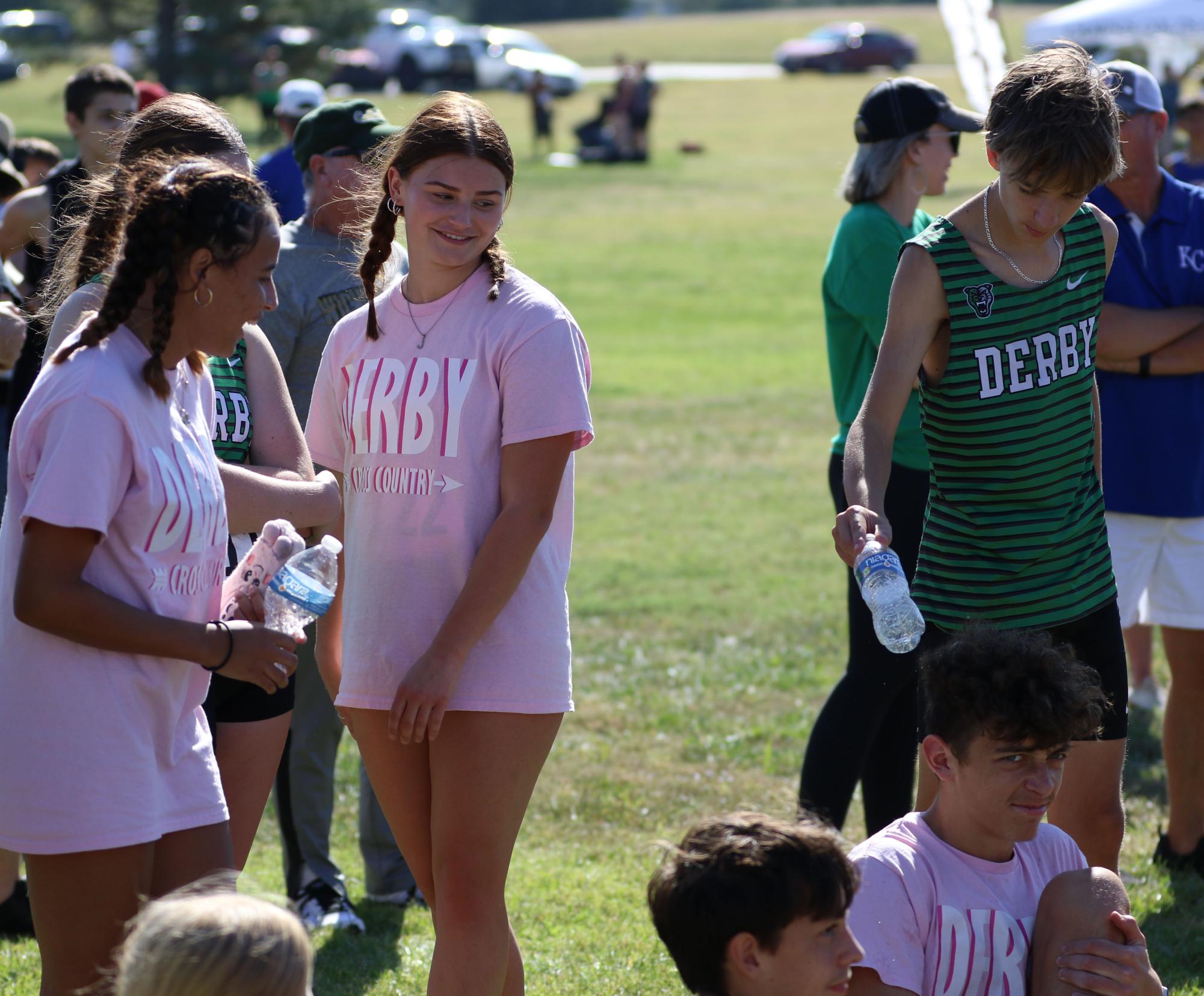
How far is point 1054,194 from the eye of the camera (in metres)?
3.01

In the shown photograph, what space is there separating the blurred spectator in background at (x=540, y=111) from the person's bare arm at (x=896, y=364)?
30.5 m

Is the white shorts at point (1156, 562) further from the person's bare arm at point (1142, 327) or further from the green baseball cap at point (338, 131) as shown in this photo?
the green baseball cap at point (338, 131)

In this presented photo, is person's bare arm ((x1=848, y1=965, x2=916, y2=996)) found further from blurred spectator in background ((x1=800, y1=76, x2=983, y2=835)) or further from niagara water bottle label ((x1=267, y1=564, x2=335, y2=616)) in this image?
blurred spectator in background ((x1=800, y1=76, x2=983, y2=835))

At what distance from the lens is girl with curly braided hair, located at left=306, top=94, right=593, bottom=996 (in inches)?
113

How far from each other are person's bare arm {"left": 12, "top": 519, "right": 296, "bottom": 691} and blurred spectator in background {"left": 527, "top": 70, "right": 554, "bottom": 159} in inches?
1235

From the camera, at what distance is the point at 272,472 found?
313 cm

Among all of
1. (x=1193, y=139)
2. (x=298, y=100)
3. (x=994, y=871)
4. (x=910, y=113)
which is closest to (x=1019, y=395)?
(x=994, y=871)

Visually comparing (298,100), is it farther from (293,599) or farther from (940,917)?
(940,917)

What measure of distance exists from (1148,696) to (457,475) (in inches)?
165

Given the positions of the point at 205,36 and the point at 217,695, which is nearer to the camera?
the point at 217,695

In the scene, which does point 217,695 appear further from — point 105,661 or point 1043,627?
point 1043,627

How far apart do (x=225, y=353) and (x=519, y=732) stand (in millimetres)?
932

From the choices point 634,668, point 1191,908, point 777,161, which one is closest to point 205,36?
Answer: point 777,161

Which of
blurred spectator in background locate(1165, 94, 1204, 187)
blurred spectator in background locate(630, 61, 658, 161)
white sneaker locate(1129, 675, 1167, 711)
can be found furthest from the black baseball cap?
blurred spectator in background locate(630, 61, 658, 161)
